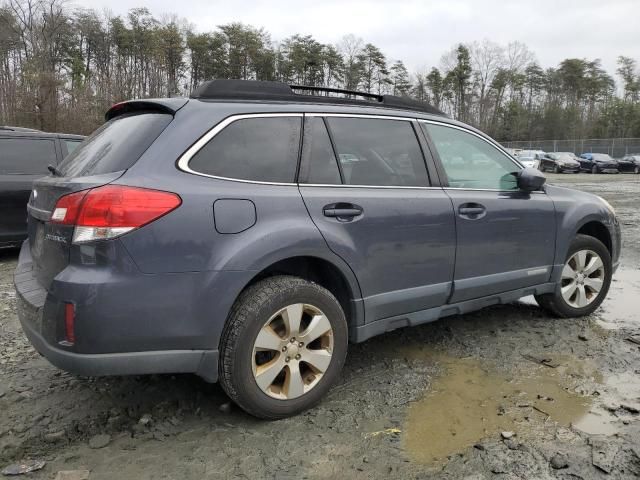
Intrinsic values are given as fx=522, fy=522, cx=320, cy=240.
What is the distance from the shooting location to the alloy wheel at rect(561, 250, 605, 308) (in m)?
4.39

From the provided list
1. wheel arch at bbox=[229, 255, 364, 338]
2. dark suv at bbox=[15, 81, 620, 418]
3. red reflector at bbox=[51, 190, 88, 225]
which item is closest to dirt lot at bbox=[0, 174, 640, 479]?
dark suv at bbox=[15, 81, 620, 418]

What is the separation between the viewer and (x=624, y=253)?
7.36m

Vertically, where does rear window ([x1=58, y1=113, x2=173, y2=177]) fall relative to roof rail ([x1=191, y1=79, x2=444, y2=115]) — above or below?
below

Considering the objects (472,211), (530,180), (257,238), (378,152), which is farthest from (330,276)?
(530,180)

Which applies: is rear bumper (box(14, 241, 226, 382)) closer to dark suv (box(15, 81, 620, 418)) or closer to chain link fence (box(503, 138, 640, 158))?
dark suv (box(15, 81, 620, 418))

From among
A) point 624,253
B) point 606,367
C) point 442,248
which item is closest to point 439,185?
point 442,248

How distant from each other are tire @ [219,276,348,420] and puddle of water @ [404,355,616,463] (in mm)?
575

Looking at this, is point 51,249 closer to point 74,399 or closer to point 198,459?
point 74,399

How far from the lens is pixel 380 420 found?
282 cm

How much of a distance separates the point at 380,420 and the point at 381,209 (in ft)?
3.88

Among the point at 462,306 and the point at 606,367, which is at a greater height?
the point at 462,306

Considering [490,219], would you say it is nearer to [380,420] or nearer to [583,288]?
[583,288]

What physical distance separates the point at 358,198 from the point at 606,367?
6.93ft

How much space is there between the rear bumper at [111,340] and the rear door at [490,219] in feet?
6.03
